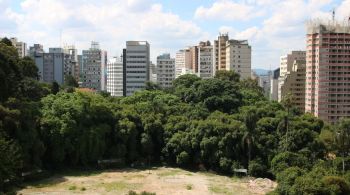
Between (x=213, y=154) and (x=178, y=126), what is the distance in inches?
154

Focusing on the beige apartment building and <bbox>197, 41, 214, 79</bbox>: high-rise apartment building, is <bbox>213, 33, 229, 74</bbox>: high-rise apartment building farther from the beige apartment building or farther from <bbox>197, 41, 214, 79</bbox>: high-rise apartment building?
<bbox>197, 41, 214, 79</bbox>: high-rise apartment building

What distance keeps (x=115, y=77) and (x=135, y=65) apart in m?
14.4

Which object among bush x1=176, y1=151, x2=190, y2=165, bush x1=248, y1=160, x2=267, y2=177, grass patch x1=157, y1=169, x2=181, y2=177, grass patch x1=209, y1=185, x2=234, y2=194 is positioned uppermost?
bush x1=176, y1=151, x2=190, y2=165

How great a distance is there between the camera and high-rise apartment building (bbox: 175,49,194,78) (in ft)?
331

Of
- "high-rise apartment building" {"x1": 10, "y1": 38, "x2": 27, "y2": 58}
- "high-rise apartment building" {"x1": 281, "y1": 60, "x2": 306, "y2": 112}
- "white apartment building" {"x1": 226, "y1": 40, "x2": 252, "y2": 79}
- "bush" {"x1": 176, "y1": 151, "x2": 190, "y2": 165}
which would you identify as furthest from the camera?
"high-rise apartment building" {"x1": 10, "y1": 38, "x2": 27, "y2": 58}

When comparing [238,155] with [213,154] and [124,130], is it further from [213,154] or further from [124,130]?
[124,130]

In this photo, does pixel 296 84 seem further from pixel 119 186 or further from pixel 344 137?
pixel 119 186

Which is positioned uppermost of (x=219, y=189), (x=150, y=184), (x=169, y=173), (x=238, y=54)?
(x=238, y=54)

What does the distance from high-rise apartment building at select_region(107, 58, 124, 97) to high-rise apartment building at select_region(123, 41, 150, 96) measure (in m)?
11.8

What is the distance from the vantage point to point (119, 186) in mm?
29156

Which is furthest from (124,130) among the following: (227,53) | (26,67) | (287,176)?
(227,53)

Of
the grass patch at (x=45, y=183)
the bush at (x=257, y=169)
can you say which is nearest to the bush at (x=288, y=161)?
the bush at (x=257, y=169)

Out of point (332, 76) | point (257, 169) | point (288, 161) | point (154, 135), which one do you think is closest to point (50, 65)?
point (332, 76)

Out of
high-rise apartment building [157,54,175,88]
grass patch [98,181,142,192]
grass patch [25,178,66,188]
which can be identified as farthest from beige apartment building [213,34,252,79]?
grass patch [25,178,66,188]
